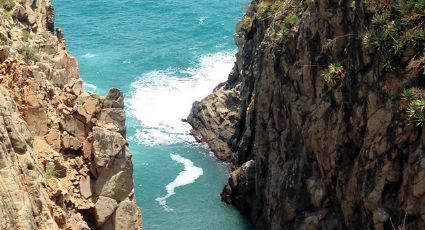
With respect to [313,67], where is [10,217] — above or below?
above

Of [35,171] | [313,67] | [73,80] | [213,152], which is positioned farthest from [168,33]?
[35,171]

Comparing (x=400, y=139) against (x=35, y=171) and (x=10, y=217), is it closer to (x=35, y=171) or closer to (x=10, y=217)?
(x=35, y=171)

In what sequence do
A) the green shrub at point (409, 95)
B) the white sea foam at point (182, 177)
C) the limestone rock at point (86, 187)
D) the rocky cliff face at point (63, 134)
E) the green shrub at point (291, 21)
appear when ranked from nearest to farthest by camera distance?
the rocky cliff face at point (63, 134)
the limestone rock at point (86, 187)
the green shrub at point (409, 95)
the green shrub at point (291, 21)
the white sea foam at point (182, 177)

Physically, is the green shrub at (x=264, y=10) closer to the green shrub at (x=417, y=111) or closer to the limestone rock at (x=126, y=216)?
the green shrub at (x=417, y=111)

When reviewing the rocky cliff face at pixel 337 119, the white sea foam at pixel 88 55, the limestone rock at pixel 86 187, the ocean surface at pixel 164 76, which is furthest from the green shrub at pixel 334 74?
the white sea foam at pixel 88 55

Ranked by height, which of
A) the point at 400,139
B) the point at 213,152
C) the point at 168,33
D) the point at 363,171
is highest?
the point at 400,139

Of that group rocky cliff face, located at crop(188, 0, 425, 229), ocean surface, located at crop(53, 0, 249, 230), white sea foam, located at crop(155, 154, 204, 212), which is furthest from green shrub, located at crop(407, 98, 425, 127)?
white sea foam, located at crop(155, 154, 204, 212)
